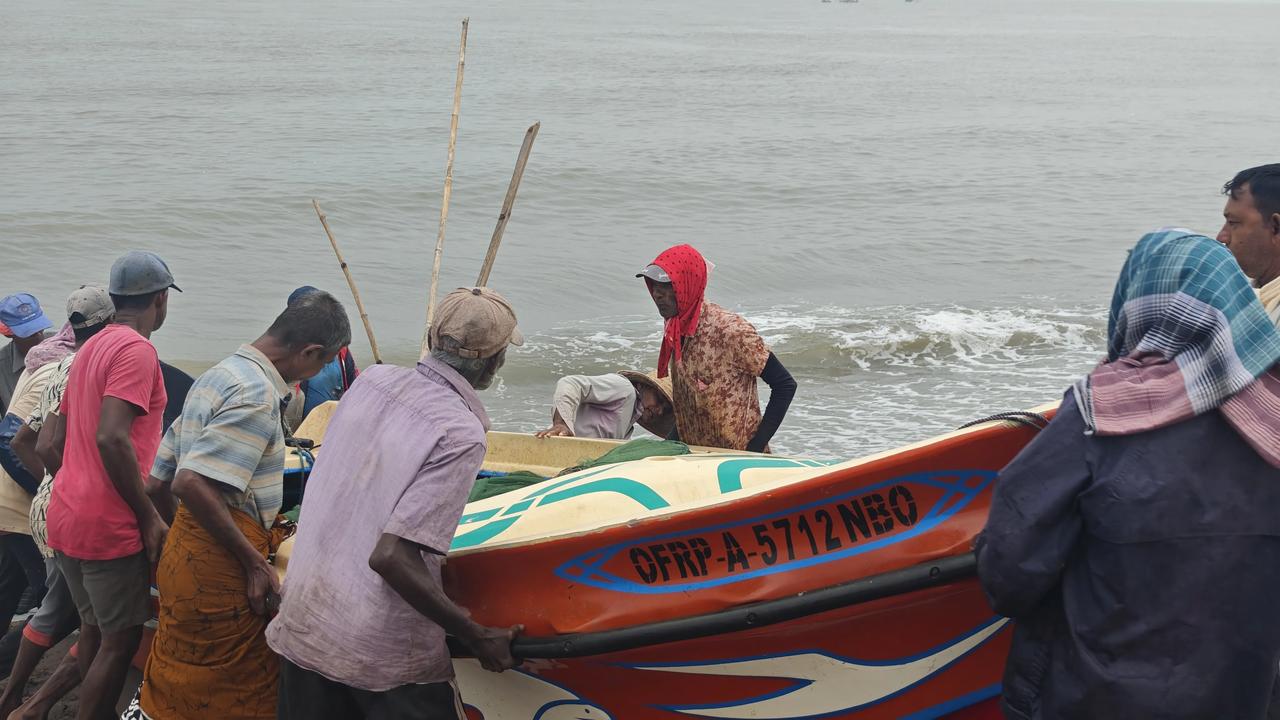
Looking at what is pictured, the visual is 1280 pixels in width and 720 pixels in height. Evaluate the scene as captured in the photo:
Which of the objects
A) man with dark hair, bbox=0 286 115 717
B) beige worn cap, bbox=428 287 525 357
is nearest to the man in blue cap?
man with dark hair, bbox=0 286 115 717

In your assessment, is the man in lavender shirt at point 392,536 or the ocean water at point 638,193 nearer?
the man in lavender shirt at point 392,536

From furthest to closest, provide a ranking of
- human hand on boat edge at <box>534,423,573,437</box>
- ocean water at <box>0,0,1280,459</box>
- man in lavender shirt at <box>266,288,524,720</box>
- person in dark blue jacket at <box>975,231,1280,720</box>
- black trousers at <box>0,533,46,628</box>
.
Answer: ocean water at <box>0,0,1280,459</box> < human hand on boat edge at <box>534,423,573,437</box> < black trousers at <box>0,533,46,628</box> < man in lavender shirt at <box>266,288,524,720</box> < person in dark blue jacket at <box>975,231,1280,720</box>

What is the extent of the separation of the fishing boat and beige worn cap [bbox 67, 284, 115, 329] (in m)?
1.88

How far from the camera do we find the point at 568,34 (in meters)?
61.0

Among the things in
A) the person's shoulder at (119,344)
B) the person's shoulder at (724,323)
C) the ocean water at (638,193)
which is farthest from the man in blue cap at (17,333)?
the ocean water at (638,193)

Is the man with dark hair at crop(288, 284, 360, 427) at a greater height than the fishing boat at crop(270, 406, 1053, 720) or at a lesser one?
lesser

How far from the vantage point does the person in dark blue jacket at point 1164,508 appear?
2055 mm

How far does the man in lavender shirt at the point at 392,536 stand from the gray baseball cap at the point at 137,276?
135 centimetres

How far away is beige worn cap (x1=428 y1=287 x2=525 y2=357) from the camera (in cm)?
272

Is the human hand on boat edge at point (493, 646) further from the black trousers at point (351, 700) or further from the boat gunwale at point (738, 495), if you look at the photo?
the boat gunwale at point (738, 495)

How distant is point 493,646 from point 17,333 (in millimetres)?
3281

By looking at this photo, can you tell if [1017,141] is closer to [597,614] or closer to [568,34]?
[597,614]

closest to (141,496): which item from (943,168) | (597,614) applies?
(597,614)

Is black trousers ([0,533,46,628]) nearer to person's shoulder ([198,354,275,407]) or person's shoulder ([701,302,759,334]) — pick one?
person's shoulder ([198,354,275,407])
